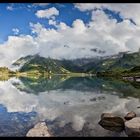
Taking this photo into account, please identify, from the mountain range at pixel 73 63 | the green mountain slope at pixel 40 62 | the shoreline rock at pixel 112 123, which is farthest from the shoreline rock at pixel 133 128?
the green mountain slope at pixel 40 62

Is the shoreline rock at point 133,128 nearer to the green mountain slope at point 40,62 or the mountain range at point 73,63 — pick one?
the mountain range at point 73,63

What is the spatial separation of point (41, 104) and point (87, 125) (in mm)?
3951

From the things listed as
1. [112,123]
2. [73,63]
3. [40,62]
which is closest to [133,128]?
[112,123]

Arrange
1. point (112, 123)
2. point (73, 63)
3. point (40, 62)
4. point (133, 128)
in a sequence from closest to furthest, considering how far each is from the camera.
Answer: point (133, 128), point (112, 123), point (73, 63), point (40, 62)

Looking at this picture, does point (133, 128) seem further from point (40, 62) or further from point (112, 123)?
point (40, 62)

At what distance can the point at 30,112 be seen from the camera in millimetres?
8523

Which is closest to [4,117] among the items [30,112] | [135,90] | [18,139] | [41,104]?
[30,112]

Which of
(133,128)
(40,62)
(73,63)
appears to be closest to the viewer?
(133,128)

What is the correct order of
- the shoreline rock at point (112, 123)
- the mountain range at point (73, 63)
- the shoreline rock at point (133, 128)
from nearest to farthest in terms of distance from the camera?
1. the shoreline rock at point (133, 128)
2. the shoreline rock at point (112, 123)
3. the mountain range at point (73, 63)

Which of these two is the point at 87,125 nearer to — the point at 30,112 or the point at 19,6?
the point at 30,112

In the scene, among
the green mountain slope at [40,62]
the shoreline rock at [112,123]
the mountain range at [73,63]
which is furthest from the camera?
the green mountain slope at [40,62]

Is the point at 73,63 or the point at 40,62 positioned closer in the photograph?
the point at 73,63

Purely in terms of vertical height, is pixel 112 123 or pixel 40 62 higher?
pixel 40 62

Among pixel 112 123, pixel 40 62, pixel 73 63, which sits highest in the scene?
pixel 40 62
